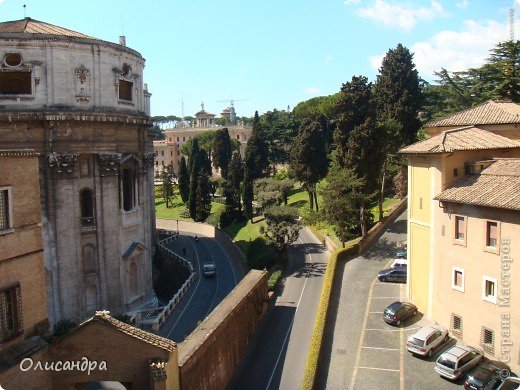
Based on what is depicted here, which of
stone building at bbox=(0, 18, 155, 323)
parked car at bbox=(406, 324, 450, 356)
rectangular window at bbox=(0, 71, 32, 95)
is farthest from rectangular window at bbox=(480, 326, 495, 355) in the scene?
rectangular window at bbox=(0, 71, 32, 95)

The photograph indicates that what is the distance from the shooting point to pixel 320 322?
25609mm

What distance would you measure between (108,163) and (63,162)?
8.68 ft

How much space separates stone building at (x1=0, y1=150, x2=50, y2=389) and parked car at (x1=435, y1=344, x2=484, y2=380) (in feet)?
50.0

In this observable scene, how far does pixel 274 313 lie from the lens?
30562mm

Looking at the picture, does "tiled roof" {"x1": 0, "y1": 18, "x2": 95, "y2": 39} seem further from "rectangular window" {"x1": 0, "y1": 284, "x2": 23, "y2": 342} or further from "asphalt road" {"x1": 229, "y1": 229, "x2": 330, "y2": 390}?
"asphalt road" {"x1": 229, "y1": 229, "x2": 330, "y2": 390}

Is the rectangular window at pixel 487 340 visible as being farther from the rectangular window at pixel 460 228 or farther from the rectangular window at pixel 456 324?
the rectangular window at pixel 460 228

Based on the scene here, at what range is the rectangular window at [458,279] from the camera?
76.8 ft

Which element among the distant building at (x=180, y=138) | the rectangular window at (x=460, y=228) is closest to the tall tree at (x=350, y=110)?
the rectangular window at (x=460, y=228)

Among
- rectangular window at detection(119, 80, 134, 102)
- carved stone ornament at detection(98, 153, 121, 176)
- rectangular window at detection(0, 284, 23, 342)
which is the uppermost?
rectangular window at detection(119, 80, 134, 102)

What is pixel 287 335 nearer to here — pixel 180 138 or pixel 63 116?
pixel 63 116

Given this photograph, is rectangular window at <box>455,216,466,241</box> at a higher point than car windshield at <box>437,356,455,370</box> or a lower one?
higher

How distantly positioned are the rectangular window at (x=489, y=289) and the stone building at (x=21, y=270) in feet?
58.3

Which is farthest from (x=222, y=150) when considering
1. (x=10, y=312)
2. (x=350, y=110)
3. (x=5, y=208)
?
(x=10, y=312)

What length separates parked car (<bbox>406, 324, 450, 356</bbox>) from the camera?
2233 centimetres
